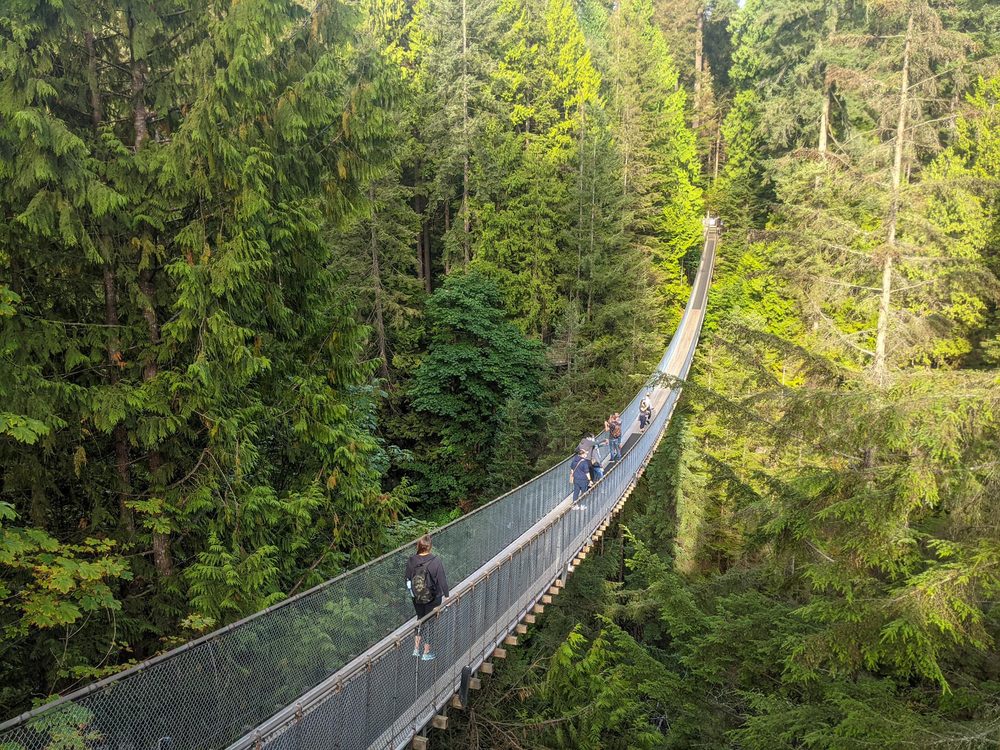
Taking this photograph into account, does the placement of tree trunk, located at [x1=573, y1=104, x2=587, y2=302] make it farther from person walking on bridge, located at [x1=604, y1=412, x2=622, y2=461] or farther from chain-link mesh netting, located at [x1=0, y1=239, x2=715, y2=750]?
chain-link mesh netting, located at [x1=0, y1=239, x2=715, y2=750]

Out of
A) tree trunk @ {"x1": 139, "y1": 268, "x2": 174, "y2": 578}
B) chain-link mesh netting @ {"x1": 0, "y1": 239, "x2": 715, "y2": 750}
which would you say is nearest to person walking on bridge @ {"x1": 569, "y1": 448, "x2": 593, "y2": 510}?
chain-link mesh netting @ {"x1": 0, "y1": 239, "x2": 715, "y2": 750}

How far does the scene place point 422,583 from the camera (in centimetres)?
523

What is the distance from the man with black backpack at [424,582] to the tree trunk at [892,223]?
5.62 meters

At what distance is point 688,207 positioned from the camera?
30375 millimetres

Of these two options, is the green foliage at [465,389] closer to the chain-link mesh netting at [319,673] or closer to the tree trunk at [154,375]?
the chain-link mesh netting at [319,673]

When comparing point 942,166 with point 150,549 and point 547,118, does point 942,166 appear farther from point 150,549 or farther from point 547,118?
point 150,549

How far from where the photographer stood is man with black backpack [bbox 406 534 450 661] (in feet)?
17.1

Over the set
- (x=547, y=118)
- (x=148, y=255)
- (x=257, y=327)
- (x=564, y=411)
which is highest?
(x=547, y=118)

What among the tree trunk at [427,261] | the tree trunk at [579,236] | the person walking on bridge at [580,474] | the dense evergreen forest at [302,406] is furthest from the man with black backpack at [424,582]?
the tree trunk at [427,261]

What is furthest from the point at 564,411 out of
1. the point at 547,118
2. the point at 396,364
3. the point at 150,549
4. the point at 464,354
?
the point at 150,549

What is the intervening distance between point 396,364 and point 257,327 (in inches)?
531

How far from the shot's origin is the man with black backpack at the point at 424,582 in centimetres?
522

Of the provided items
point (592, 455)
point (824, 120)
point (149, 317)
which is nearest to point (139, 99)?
point (149, 317)

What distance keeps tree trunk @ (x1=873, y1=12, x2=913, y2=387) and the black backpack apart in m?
5.69
